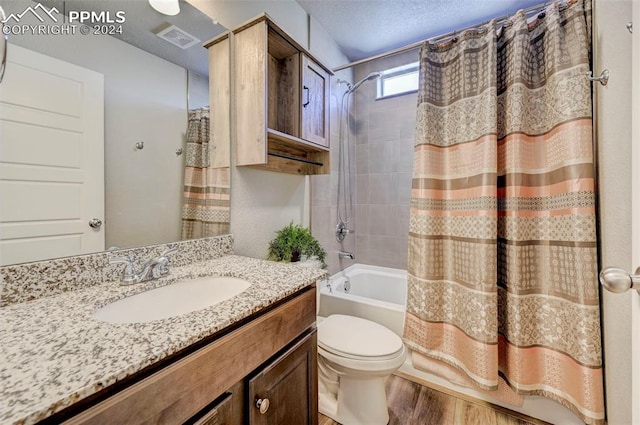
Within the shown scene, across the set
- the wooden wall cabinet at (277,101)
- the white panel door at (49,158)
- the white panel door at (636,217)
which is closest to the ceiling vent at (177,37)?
the wooden wall cabinet at (277,101)

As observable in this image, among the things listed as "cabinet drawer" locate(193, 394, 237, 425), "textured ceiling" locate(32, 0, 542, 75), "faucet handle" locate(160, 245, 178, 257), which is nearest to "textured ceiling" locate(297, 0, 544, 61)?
"textured ceiling" locate(32, 0, 542, 75)

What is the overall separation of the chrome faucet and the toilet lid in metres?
0.82

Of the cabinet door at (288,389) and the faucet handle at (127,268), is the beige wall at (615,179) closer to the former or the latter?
the cabinet door at (288,389)

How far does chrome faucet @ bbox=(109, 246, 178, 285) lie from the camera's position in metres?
0.91

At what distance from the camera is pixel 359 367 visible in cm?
122

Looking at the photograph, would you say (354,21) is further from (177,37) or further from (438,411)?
(438,411)

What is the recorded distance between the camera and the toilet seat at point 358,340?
1250mm

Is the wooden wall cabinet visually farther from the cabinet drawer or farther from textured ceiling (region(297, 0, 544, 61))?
the cabinet drawer

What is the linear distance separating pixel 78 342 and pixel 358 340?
1.15 metres

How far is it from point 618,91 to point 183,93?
1.70 meters

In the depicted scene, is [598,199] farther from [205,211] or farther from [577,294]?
[205,211]

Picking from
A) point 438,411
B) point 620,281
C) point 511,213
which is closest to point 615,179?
point 511,213

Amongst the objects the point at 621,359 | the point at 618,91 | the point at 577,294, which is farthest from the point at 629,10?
the point at 621,359

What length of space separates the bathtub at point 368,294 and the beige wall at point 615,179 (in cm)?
90
